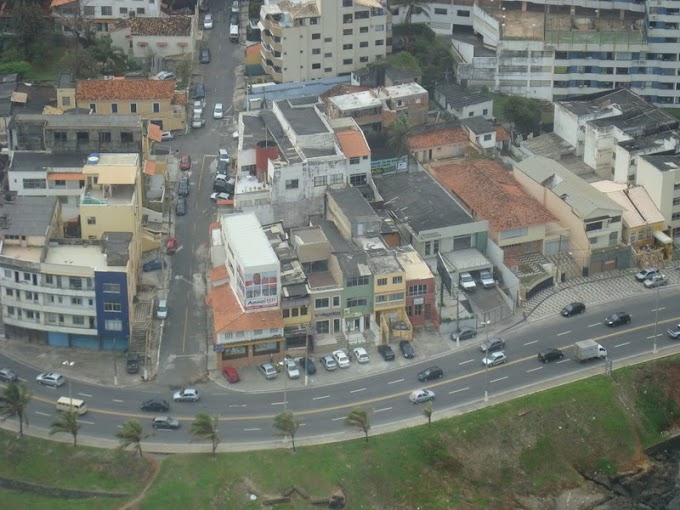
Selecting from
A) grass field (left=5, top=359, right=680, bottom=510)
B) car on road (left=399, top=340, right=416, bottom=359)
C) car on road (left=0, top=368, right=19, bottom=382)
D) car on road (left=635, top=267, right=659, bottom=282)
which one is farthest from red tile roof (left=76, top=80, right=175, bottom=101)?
car on road (left=635, top=267, right=659, bottom=282)

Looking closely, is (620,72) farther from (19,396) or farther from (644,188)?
(19,396)

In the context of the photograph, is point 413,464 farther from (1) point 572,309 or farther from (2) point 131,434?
(1) point 572,309

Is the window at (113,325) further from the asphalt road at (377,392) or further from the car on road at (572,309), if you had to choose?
the car on road at (572,309)

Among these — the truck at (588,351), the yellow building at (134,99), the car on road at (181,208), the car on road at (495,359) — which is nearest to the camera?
the car on road at (495,359)

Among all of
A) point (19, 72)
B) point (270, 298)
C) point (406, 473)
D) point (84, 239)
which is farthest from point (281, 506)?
point (19, 72)

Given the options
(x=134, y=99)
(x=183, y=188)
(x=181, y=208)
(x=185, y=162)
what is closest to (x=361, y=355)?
(x=181, y=208)

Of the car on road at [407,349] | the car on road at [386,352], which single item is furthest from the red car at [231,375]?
the car on road at [407,349]
